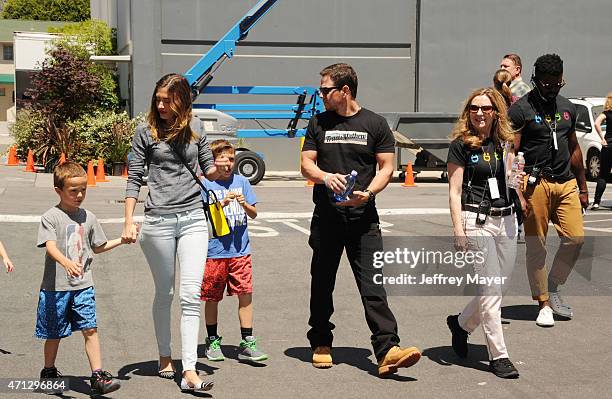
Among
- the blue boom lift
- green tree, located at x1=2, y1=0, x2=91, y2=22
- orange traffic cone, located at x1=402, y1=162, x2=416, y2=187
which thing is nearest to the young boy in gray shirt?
the blue boom lift

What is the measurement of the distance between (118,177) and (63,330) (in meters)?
17.4

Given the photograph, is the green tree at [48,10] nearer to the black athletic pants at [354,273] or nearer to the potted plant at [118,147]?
the potted plant at [118,147]

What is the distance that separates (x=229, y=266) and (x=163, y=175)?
102 centimetres

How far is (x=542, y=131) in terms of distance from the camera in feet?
25.0

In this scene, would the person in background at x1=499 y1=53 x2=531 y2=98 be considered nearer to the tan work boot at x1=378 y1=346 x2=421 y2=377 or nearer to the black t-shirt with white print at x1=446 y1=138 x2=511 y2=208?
the black t-shirt with white print at x1=446 y1=138 x2=511 y2=208

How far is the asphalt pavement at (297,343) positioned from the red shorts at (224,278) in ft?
1.56

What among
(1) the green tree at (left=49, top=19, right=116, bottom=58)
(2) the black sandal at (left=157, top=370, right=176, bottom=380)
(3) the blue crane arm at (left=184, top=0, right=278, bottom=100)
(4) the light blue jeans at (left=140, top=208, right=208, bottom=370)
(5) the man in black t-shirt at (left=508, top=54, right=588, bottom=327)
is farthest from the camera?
(1) the green tree at (left=49, top=19, right=116, bottom=58)

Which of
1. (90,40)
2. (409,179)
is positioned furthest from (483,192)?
(90,40)

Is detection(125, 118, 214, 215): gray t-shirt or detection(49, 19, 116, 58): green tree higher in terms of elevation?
detection(49, 19, 116, 58): green tree

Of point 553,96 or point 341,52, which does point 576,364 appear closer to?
point 553,96

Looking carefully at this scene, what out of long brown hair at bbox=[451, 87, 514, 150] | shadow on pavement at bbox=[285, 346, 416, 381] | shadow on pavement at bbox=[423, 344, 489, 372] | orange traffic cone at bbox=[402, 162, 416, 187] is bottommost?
shadow on pavement at bbox=[285, 346, 416, 381]

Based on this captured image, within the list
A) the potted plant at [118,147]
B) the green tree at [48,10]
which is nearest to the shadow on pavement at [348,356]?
the potted plant at [118,147]

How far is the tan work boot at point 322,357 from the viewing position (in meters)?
6.44

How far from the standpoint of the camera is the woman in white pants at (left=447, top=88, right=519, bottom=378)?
635 cm
